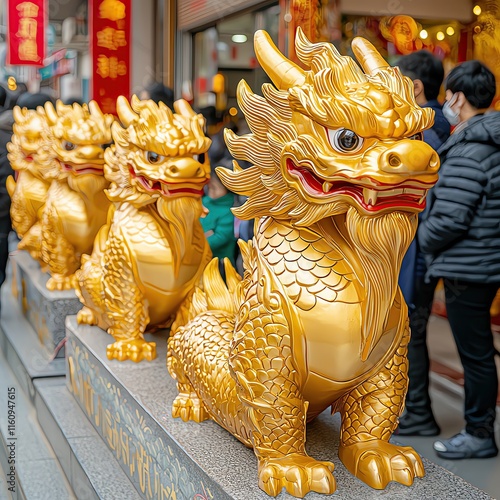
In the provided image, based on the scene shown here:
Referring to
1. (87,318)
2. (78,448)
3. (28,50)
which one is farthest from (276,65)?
(28,50)

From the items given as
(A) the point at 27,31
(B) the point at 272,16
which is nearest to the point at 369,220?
(B) the point at 272,16

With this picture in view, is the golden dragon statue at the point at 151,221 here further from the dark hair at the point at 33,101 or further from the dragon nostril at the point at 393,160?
the dark hair at the point at 33,101

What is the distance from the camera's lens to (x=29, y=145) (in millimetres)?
4473

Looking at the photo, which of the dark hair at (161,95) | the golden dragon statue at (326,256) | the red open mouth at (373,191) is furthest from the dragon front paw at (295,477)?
the dark hair at (161,95)

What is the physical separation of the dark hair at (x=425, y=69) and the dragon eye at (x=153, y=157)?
1091 millimetres

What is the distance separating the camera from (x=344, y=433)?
1699mm

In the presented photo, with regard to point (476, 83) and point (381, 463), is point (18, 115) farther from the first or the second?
point (381, 463)

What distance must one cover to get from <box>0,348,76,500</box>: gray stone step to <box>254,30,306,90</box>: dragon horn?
5.66 feet

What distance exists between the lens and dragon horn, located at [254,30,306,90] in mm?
1537

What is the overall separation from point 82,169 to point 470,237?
72.8 inches

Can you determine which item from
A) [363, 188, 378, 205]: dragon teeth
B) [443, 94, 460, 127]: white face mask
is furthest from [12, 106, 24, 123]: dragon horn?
[363, 188, 378, 205]: dragon teeth

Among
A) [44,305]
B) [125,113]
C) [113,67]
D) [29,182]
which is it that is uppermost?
[113,67]

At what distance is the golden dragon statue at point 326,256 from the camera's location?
55.5 inches

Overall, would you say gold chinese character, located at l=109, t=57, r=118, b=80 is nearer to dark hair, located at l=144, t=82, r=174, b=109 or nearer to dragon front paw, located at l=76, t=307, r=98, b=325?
dark hair, located at l=144, t=82, r=174, b=109
